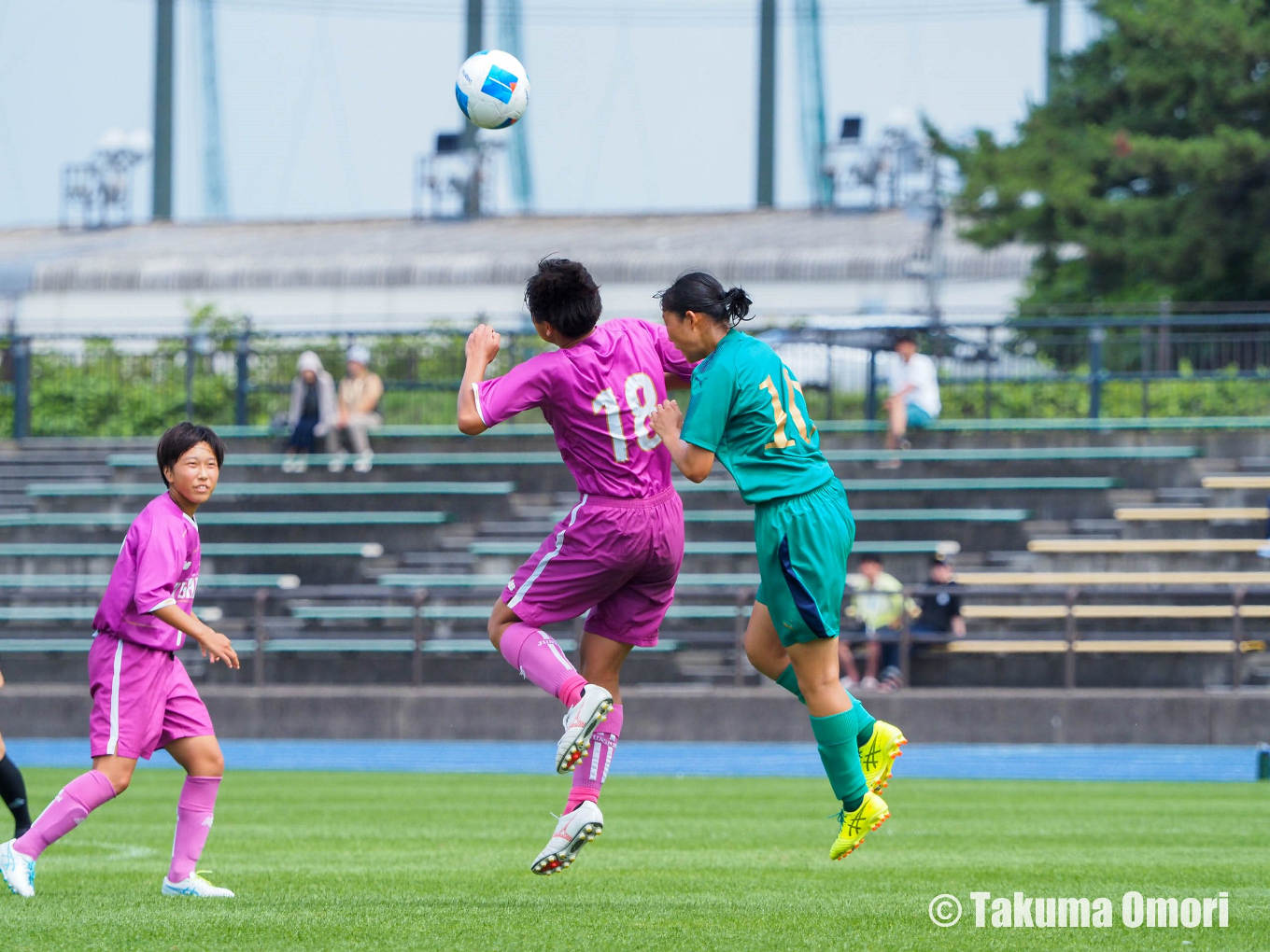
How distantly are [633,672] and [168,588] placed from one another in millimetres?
11657

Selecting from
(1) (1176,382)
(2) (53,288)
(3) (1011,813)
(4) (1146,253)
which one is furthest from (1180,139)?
(2) (53,288)

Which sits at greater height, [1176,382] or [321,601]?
[1176,382]

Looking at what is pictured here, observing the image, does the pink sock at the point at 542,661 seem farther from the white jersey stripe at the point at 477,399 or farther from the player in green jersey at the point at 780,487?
the white jersey stripe at the point at 477,399

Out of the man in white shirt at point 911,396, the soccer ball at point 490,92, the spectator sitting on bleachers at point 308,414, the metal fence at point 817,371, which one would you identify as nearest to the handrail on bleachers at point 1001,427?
the metal fence at point 817,371

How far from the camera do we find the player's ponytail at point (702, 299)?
6.25 meters

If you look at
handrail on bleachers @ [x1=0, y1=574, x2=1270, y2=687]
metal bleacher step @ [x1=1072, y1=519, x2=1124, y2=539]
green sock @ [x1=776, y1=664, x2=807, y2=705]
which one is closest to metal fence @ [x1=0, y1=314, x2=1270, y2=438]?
metal bleacher step @ [x1=1072, y1=519, x2=1124, y2=539]

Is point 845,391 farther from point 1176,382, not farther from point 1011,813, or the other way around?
point 1011,813

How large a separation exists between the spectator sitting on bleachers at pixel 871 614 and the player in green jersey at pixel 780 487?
32.9ft

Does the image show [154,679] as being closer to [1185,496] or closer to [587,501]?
[587,501]

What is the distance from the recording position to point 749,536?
19.2m

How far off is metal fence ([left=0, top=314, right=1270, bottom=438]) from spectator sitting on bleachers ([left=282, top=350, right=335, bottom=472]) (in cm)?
139

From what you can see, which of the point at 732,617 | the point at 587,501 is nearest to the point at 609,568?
the point at 587,501

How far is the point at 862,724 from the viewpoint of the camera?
651 centimetres

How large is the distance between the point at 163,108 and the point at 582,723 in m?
41.1
